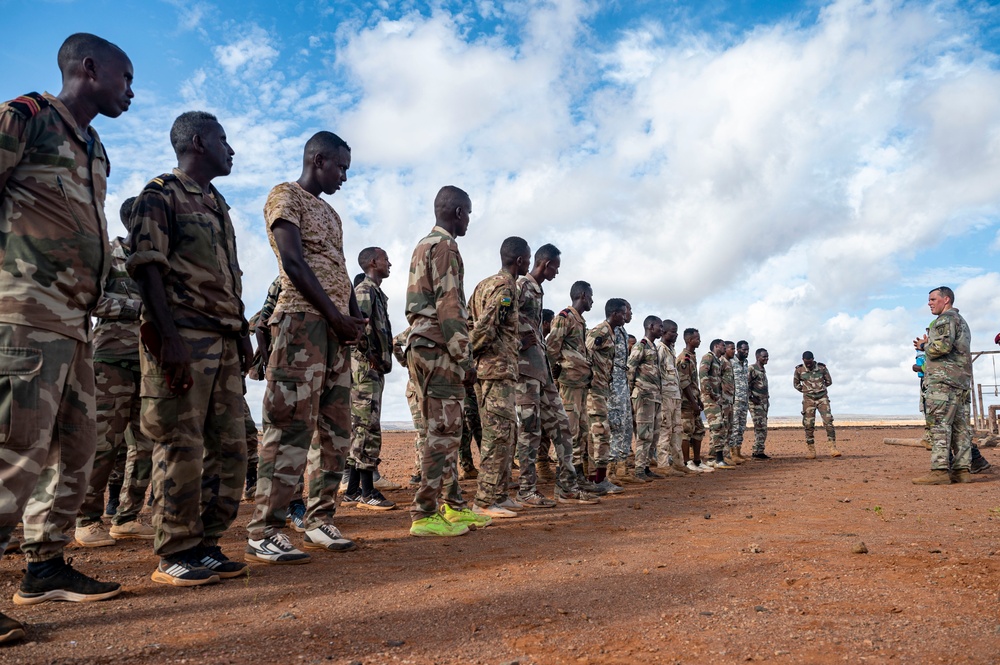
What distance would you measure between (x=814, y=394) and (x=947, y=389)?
6.79 metres

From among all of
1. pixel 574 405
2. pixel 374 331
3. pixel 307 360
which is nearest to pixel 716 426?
pixel 574 405

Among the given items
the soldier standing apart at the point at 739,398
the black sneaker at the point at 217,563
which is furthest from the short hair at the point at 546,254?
the soldier standing apart at the point at 739,398

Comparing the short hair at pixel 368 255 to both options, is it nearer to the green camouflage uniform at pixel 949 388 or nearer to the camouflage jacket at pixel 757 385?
the green camouflage uniform at pixel 949 388

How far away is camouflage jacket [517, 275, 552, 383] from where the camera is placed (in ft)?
22.4

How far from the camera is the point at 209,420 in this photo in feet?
12.0

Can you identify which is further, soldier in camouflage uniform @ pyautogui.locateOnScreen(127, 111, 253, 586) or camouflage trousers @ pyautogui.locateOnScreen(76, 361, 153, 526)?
camouflage trousers @ pyautogui.locateOnScreen(76, 361, 153, 526)

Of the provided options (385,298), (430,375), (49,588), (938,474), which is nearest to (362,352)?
(385,298)

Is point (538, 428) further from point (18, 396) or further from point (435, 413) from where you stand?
point (18, 396)

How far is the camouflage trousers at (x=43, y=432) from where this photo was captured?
8.87 ft

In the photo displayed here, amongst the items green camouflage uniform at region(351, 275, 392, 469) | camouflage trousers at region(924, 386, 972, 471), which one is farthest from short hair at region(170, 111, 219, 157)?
camouflage trousers at region(924, 386, 972, 471)

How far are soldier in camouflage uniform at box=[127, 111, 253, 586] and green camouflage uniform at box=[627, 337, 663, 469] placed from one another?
739 centimetres

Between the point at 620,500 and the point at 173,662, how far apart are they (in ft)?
19.3

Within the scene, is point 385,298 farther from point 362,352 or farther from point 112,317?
point 112,317

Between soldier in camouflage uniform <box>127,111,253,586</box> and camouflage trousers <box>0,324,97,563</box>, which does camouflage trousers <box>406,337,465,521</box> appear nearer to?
soldier in camouflage uniform <box>127,111,253,586</box>
